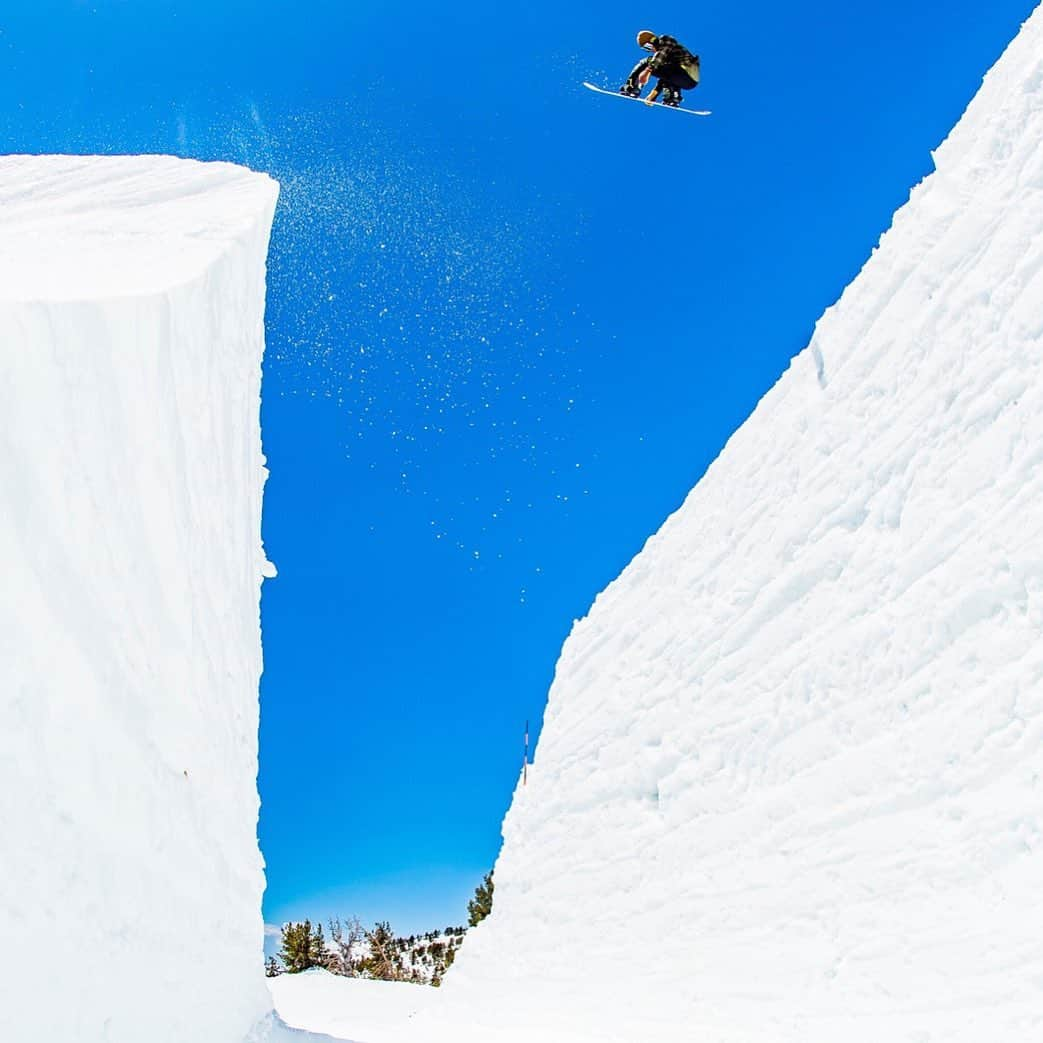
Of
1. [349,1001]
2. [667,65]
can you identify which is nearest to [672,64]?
[667,65]

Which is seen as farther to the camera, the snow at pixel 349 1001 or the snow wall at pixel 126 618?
the snow at pixel 349 1001

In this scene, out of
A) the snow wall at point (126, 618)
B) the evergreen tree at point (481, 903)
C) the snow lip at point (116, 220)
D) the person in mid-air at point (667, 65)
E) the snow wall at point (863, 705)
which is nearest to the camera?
the snow wall at point (126, 618)

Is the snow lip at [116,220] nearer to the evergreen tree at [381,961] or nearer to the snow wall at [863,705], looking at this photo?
the snow wall at [863,705]

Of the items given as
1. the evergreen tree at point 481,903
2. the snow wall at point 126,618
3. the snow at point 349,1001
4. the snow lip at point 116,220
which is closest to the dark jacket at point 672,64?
the snow lip at point 116,220

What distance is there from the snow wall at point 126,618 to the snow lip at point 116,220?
26 mm

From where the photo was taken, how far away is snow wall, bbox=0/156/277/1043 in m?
2.18

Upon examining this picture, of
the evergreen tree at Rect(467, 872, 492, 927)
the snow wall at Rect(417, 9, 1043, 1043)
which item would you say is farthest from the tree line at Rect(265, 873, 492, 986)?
the snow wall at Rect(417, 9, 1043, 1043)

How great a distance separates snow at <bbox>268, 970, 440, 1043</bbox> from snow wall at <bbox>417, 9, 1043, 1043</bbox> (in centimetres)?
140

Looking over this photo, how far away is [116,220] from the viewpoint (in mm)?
4387

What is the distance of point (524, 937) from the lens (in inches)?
369

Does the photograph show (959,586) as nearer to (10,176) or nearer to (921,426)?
(921,426)

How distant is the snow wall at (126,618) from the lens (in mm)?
2178

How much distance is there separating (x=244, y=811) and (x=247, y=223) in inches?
149

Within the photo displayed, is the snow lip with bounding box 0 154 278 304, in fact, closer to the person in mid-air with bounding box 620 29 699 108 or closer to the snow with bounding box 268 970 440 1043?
the person in mid-air with bounding box 620 29 699 108
